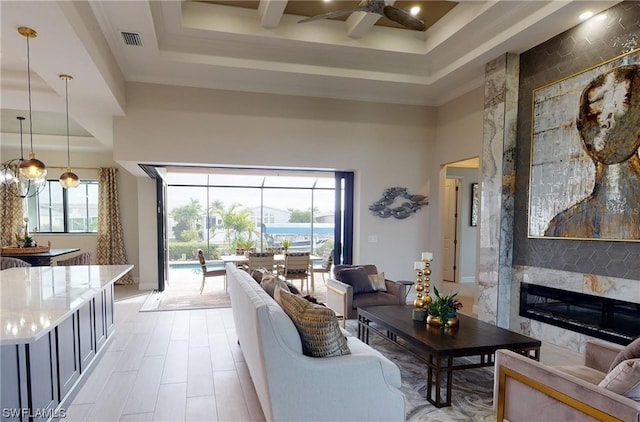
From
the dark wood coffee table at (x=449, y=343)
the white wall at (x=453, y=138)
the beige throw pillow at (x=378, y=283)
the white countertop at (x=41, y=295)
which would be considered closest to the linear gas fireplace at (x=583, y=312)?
the dark wood coffee table at (x=449, y=343)

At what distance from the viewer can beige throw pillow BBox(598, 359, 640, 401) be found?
1.82m

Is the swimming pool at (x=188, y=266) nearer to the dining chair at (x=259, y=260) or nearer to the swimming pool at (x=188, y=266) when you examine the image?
the swimming pool at (x=188, y=266)

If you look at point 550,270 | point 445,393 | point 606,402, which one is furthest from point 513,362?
point 550,270

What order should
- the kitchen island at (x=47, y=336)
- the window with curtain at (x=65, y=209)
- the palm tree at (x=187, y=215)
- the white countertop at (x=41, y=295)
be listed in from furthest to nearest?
the palm tree at (x=187, y=215) < the window with curtain at (x=65, y=209) < the kitchen island at (x=47, y=336) < the white countertop at (x=41, y=295)

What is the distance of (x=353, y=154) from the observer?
6328 millimetres

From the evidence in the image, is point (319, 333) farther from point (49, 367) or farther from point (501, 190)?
point (501, 190)

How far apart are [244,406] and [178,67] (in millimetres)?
4457

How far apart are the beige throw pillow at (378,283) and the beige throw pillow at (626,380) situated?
325 cm

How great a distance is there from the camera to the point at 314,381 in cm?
223

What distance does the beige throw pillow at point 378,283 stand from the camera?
201 inches

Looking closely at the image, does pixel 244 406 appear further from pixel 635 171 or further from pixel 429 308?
pixel 635 171

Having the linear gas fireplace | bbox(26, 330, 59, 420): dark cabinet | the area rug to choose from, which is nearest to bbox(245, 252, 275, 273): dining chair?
the area rug

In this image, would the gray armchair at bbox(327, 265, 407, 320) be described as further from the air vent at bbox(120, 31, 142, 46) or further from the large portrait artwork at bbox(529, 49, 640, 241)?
the air vent at bbox(120, 31, 142, 46)

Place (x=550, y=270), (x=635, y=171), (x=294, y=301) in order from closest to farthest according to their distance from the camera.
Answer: (x=294, y=301) → (x=635, y=171) → (x=550, y=270)
